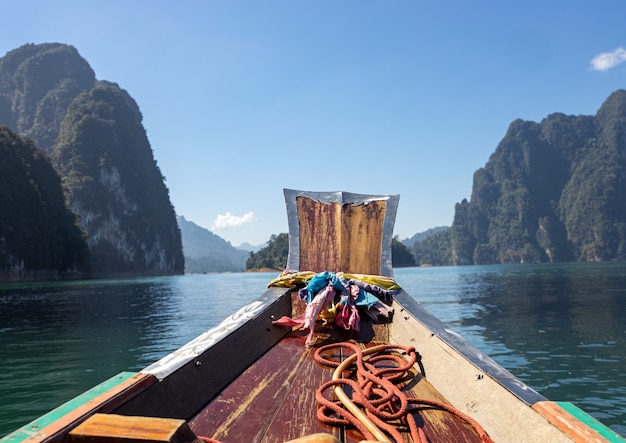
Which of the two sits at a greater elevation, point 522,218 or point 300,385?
point 522,218

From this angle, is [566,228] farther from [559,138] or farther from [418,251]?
[418,251]

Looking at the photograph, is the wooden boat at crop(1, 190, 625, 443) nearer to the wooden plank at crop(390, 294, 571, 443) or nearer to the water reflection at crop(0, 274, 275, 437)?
the wooden plank at crop(390, 294, 571, 443)

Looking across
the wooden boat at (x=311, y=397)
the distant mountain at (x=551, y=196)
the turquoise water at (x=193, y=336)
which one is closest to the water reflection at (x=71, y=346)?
the turquoise water at (x=193, y=336)

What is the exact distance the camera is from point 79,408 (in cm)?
161

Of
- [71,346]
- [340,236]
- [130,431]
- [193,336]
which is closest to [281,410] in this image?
[130,431]

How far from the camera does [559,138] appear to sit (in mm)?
147000

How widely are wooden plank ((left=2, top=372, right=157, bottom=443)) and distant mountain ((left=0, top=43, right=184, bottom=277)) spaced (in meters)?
80.3

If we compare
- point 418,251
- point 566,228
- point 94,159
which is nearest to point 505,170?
point 566,228

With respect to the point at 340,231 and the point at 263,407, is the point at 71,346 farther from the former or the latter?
the point at 263,407

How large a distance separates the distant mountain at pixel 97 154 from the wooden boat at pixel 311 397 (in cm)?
7936

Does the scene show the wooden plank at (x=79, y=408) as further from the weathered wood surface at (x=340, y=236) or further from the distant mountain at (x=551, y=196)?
the distant mountain at (x=551, y=196)

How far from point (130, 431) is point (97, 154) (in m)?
105

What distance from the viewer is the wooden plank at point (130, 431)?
4.15ft

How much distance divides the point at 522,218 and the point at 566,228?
12198 mm
